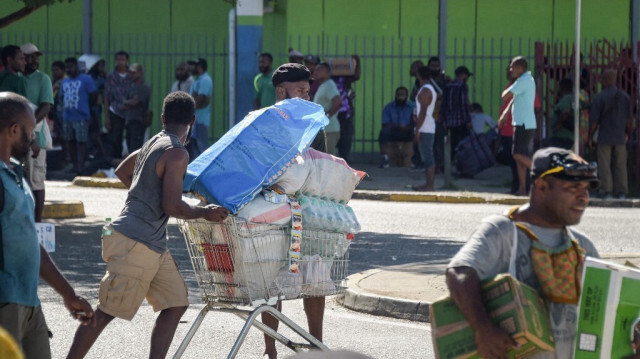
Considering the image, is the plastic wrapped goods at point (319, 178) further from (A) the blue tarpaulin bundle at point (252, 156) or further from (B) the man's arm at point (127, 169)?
(B) the man's arm at point (127, 169)

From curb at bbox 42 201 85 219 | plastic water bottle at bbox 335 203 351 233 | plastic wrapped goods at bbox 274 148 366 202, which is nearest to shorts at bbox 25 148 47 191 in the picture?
curb at bbox 42 201 85 219

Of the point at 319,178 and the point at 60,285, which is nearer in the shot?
the point at 60,285

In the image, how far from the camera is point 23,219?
4.90 m

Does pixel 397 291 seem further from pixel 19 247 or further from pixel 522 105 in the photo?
pixel 522 105

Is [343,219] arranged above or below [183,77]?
below

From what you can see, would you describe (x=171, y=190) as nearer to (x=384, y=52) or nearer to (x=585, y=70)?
(x=585, y=70)

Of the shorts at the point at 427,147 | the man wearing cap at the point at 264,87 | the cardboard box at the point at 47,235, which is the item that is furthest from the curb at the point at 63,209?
the cardboard box at the point at 47,235

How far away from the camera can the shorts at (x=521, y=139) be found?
17203mm

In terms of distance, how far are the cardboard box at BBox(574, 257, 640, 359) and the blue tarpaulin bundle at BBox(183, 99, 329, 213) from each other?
2.31 metres

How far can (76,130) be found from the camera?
72.0 feet

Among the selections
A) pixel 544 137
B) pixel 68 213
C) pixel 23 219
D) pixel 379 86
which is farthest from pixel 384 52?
pixel 23 219

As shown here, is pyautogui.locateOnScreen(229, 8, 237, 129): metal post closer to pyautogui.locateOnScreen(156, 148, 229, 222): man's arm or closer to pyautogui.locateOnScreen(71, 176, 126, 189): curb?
pyautogui.locateOnScreen(71, 176, 126, 189): curb

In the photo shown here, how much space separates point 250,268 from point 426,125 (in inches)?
508

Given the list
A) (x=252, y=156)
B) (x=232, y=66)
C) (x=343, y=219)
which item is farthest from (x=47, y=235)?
(x=232, y=66)
